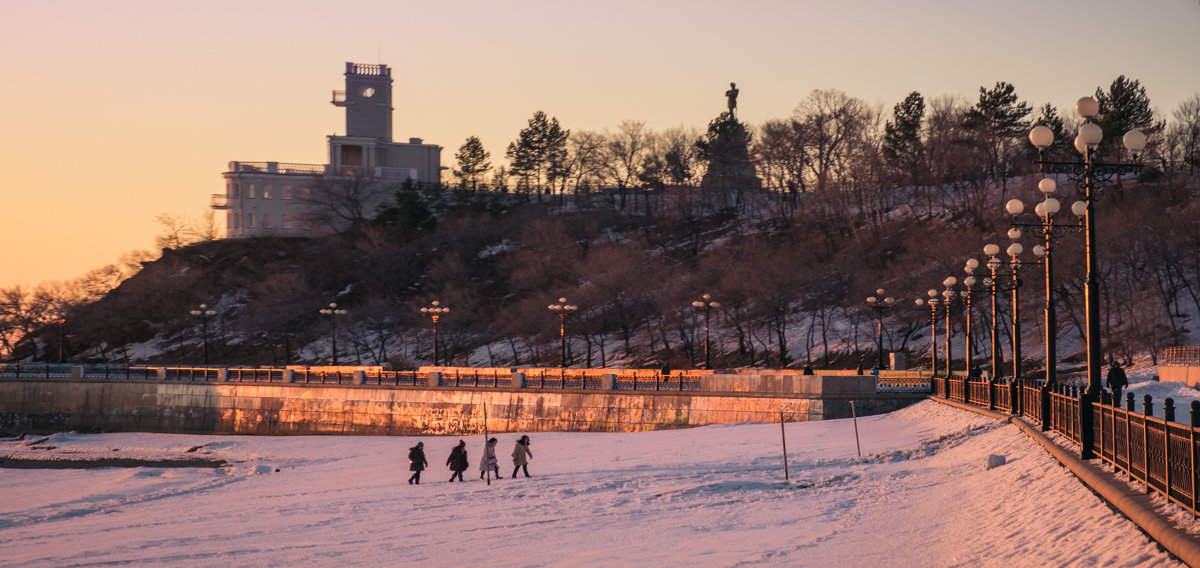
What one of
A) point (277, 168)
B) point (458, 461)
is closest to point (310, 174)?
point (277, 168)

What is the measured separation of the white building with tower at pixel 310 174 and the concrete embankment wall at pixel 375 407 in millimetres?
54750

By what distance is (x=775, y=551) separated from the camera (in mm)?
14008

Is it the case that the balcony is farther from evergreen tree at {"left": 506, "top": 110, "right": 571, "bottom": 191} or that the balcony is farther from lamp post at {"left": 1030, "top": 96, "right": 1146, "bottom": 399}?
lamp post at {"left": 1030, "top": 96, "right": 1146, "bottom": 399}

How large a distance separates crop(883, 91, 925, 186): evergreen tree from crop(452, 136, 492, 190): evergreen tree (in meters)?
46.9

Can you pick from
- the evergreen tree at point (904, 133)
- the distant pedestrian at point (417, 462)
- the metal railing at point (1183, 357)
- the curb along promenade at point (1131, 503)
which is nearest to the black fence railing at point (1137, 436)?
the curb along promenade at point (1131, 503)

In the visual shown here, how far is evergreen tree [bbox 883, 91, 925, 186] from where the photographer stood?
4065 inches

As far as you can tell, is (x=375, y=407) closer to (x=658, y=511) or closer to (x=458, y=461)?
(x=458, y=461)

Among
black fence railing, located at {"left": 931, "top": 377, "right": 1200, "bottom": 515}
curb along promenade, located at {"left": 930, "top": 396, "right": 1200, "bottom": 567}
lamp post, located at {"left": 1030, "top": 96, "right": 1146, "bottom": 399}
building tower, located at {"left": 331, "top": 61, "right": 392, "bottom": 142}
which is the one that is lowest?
curb along promenade, located at {"left": 930, "top": 396, "right": 1200, "bottom": 567}

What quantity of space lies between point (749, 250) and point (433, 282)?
32487 mm

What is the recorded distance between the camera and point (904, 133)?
343 ft

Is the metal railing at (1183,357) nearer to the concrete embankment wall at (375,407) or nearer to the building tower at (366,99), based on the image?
the concrete embankment wall at (375,407)

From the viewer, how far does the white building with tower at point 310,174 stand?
120625 mm

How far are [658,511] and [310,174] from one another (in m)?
109

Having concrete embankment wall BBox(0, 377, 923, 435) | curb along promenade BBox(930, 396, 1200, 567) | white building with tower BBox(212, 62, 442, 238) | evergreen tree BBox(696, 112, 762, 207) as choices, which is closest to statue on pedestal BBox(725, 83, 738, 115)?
evergreen tree BBox(696, 112, 762, 207)
